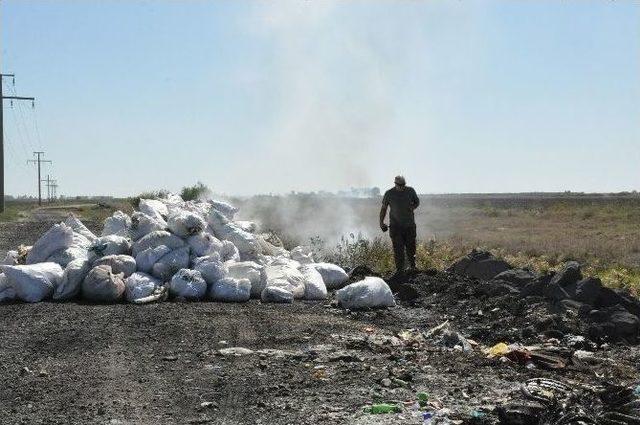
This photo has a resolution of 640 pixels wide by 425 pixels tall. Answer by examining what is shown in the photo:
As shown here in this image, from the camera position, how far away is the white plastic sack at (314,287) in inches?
408

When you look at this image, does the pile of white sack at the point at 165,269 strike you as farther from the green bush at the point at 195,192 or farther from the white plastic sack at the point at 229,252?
the green bush at the point at 195,192

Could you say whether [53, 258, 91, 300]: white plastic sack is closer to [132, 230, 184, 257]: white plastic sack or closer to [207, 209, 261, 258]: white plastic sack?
[132, 230, 184, 257]: white plastic sack

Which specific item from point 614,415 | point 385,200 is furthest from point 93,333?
point 385,200

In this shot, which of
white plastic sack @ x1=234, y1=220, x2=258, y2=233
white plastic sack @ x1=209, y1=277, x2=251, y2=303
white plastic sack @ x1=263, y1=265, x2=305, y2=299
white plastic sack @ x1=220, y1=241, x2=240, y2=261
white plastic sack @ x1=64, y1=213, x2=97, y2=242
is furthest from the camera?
white plastic sack @ x1=234, y1=220, x2=258, y2=233

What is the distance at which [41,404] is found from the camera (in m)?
5.22

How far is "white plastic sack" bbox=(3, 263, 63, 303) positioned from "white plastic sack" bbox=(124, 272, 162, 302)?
0.96 metres

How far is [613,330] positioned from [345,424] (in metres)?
3.96

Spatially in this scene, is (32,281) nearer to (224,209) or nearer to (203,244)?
(203,244)

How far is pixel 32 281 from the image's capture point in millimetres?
9539

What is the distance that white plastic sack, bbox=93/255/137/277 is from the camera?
980 cm

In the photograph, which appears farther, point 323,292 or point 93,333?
point 323,292

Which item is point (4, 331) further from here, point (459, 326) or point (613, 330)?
point (613, 330)

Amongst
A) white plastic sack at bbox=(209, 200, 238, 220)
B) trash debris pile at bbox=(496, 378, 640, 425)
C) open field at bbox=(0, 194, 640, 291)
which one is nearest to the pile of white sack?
white plastic sack at bbox=(209, 200, 238, 220)

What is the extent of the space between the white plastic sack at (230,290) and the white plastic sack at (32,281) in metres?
2.05
